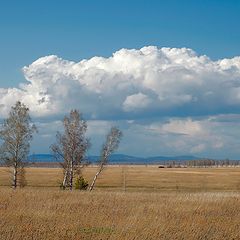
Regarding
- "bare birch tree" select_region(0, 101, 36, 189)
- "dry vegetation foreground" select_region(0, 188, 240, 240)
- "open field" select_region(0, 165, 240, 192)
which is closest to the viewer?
"dry vegetation foreground" select_region(0, 188, 240, 240)

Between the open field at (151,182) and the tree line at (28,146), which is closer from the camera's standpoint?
the tree line at (28,146)

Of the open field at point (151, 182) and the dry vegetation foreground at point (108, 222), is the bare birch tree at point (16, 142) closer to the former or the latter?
the open field at point (151, 182)

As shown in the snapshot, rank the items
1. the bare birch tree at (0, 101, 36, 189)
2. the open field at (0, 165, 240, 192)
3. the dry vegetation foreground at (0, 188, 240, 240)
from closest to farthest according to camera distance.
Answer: the dry vegetation foreground at (0, 188, 240, 240)
the bare birch tree at (0, 101, 36, 189)
the open field at (0, 165, 240, 192)

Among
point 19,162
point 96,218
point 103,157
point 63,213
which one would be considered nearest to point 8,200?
point 63,213

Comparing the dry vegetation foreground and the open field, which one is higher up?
the dry vegetation foreground

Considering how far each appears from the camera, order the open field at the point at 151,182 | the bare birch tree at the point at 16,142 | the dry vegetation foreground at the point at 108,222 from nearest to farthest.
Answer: the dry vegetation foreground at the point at 108,222, the bare birch tree at the point at 16,142, the open field at the point at 151,182

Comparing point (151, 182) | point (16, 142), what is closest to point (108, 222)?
point (16, 142)

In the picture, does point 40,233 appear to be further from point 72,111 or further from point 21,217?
point 72,111

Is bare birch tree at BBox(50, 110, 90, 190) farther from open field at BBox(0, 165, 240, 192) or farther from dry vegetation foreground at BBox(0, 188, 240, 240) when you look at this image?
dry vegetation foreground at BBox(0, 188, 240, 240)

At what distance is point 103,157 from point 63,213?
1596 inches

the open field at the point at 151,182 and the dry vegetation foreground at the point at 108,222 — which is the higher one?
the dry vegetation foreground at the point at 108,222

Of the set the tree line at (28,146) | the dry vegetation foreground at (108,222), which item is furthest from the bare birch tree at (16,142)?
the dry vegetation foreground at (108,222)

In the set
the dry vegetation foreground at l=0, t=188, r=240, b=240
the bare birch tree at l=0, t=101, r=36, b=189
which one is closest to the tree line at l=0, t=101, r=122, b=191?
the bare birch tree at l=0, t=101, r=36, b=189

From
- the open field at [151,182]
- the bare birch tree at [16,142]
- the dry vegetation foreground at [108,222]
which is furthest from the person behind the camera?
the open field at [151,182]
